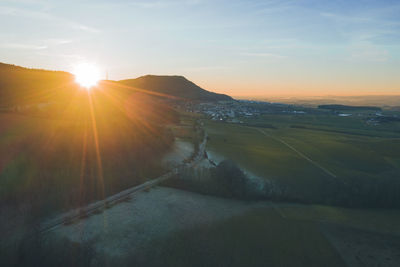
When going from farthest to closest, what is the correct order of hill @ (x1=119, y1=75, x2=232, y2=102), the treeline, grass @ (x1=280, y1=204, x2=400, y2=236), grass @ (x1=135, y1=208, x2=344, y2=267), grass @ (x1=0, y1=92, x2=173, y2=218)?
1. hill @ (x1=119, y1=75, x2=232, y2=102)
2. the treeline
3. grass @ (x1=280, y1=204, x2=400, y2=236)
4. grass @ (x1=0, y1=92, x2=173, y2=218)
5. grass @ (x1=135, y1=208, x2=344, y2=267)

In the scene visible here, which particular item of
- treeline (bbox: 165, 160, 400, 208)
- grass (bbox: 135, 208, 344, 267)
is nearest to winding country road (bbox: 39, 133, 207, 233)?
treeline (bbox: 165, 160, 400, 208)

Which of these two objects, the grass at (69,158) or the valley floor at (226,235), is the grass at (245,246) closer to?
the valley floor at (226,235)

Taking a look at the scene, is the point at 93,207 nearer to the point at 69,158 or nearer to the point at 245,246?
the point at 69,158

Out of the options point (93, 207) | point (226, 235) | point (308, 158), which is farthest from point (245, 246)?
point (308, 158)

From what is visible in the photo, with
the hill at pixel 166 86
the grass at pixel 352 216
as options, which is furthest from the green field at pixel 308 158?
the hill at pixel 166 86

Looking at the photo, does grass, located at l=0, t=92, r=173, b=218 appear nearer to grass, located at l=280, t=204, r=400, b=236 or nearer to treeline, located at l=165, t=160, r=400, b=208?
treeline, located at l=165, t=160, r=400, b=208

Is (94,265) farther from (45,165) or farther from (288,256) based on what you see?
(45,165)
